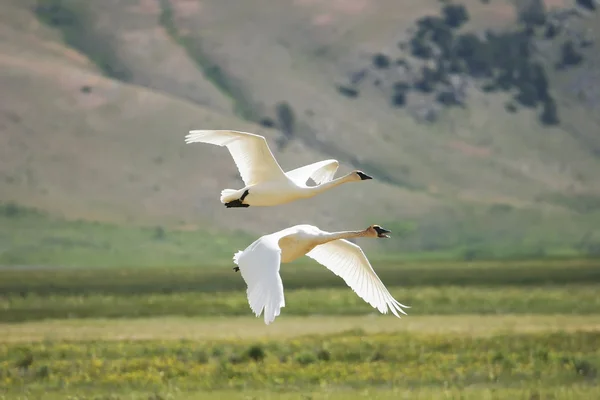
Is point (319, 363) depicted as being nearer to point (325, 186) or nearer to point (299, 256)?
point (325, 186)

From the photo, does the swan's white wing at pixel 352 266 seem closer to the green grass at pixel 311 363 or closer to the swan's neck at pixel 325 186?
the swan's neck at pixel 325 186

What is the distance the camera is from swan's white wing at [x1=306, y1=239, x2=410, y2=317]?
2089 cm

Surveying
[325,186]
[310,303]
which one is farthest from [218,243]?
[325,186]

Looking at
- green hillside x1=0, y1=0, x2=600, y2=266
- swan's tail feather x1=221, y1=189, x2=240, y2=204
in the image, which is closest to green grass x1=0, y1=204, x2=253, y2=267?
green hillside x1=0, y1=0, x2=600, y2=266

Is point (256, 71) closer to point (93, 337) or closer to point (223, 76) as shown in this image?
point (223, 76)

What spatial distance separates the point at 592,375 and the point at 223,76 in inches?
5511

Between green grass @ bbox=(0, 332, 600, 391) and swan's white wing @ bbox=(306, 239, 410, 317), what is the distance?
190 inches

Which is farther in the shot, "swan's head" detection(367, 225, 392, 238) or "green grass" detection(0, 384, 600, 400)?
"green grass" detection(0, 384, 600, 400)

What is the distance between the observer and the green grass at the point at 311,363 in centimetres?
2628

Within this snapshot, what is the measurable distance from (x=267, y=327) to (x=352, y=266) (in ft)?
61.8

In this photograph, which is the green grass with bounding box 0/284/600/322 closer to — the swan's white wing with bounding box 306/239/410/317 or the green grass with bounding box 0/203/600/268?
the swan's white wing with bounding box 306/239/410/317

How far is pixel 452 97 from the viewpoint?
164 meters

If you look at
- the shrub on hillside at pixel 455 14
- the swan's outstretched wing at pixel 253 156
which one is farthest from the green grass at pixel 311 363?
the shrub on hillside at pixel 455 14

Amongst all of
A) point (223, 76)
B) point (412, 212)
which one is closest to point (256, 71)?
point (223, 76)
